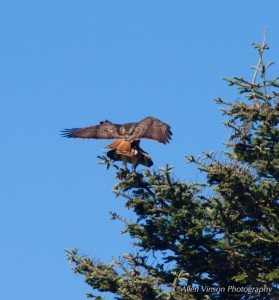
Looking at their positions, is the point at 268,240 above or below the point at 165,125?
below

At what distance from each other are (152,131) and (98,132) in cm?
118

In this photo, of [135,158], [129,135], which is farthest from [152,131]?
[135,158]

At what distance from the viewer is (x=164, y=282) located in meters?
14.7

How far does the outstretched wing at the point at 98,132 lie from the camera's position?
18.2 meters

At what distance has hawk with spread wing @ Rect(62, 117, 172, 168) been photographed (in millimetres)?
17125

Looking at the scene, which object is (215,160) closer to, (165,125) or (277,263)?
(277,263)

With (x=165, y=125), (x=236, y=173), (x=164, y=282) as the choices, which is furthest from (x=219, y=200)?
(x=165, y=125)

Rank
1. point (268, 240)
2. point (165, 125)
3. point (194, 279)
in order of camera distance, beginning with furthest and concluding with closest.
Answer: point (165, 125) → point (194, 279) → point (268, 240)

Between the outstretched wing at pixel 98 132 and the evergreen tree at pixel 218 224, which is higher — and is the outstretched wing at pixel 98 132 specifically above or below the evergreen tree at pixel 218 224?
above

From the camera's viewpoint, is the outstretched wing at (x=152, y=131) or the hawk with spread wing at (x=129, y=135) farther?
the outstretched wing at (x=152, y=131)

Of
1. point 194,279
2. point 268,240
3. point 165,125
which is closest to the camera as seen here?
point 268,240

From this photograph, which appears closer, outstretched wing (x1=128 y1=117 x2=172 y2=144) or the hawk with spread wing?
the hawk with spread wing

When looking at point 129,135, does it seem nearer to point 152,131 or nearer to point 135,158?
point 152,131

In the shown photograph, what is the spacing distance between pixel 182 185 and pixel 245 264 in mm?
1352
